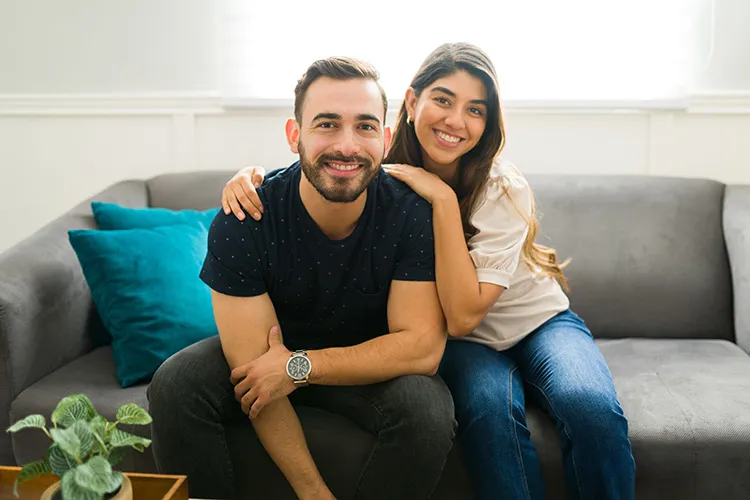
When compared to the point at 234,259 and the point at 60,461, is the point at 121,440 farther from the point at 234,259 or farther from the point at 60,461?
the point at 234,259

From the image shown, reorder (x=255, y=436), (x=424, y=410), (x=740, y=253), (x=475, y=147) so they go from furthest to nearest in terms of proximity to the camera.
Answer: (x=740, y=253) → (x=475, y=147) → (x=255, y=436) → (x=424, y=410)

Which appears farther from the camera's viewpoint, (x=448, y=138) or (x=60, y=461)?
(x=448, y=138)

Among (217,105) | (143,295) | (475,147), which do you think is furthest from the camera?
(217,105)

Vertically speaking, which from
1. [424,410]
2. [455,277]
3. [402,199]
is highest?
[402,199]

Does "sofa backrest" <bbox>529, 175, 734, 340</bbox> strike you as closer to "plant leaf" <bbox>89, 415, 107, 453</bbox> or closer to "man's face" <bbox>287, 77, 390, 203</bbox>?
"man's face" <bbox>287, 77, 390, 203</bbox>

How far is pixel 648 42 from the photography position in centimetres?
250

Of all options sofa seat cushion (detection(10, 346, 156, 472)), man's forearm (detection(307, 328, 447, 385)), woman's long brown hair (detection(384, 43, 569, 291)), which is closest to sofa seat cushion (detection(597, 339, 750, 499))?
woman's long brown hair (detection(384, 43, 569, 291))

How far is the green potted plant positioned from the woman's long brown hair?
3.12 feet

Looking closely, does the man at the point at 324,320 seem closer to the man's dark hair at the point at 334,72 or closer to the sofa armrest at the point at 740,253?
the man's dark hair at the point at 334,72

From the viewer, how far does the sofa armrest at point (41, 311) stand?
1.82 m

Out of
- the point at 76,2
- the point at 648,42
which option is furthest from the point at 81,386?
the point at 648,42

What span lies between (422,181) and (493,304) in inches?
12.7

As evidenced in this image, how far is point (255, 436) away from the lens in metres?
1.64

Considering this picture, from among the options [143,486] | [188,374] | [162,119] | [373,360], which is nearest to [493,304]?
[373,360]
